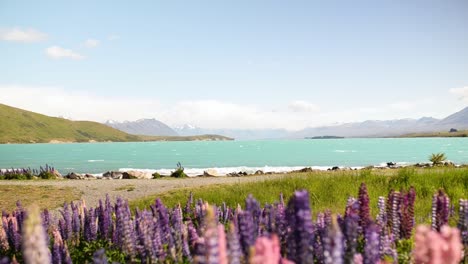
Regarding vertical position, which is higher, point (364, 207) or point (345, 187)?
point (364, 207)

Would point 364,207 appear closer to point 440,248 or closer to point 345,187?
point 440,248

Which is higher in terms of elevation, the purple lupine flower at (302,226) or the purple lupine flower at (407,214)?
the purple lupine flower at (302,226)

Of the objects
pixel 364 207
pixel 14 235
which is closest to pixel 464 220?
pixel 364 207

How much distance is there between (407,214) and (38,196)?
28.1 metres

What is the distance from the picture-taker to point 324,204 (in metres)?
14.6

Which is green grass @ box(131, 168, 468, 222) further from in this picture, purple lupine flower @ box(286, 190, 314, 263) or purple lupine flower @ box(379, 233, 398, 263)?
purple lupine flower @ box(286, 190, 314, 263)

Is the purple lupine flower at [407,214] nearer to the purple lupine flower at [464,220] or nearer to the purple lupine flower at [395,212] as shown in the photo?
the purple lupine flower at [395,212]

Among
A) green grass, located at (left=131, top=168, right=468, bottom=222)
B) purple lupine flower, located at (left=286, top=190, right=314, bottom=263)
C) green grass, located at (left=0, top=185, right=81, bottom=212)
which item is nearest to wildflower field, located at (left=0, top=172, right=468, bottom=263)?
purple lupine flower, located at (left=286, top=190, right=314, bottom=263)

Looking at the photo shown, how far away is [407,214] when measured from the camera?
6.30 metres

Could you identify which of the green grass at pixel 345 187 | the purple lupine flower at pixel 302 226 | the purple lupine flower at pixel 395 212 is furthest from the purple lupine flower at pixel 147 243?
the green grass at pixel 345 187

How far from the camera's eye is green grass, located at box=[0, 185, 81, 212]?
83.8ft

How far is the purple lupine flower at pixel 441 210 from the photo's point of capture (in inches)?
209

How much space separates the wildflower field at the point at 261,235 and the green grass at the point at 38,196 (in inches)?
713

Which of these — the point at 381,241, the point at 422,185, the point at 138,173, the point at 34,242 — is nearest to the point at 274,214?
the point at 381,241
